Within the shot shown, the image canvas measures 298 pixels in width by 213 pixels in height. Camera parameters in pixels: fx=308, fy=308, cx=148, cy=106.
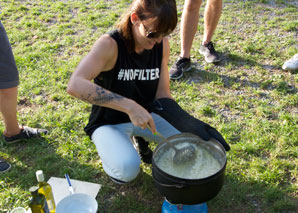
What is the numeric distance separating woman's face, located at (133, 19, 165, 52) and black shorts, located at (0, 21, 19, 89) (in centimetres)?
114

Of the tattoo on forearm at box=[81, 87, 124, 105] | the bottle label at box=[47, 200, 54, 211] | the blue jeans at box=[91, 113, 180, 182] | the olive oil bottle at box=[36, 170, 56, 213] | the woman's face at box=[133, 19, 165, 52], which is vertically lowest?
the bottle label at box=[47, 200, 54, 211]

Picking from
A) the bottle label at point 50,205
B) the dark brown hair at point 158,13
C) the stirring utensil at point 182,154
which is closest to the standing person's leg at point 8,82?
the bottle label at point 50,205

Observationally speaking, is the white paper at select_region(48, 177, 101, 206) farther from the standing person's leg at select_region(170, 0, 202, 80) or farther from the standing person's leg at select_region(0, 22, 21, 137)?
the standing person's leg at select_region(170, 0, 202, 80)

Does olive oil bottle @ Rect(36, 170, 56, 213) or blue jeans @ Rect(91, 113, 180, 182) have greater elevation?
blue jeans @ Rect(91, 113, 180, 182)

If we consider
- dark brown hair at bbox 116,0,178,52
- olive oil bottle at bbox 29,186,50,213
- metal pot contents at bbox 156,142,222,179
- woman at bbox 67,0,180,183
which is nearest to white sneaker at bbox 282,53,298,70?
woman at bbox 67,0,180,183

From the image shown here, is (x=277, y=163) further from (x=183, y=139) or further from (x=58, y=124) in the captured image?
(x=58, y=124)

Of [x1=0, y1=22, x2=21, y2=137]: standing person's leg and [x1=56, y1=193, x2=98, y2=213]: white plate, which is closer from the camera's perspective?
[x1=56, y1=193, x2=98, y2=213]: white plate

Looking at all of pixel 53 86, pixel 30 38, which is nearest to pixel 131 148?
pixel 53 86

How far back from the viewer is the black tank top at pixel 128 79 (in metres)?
2.21

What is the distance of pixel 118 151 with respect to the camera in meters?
2.14

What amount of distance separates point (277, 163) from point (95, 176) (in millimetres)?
1554

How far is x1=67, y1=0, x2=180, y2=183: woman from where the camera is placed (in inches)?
76.0

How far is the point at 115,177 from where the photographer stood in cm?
217

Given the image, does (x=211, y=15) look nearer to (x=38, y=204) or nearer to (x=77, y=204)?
(x=77, y=204)
